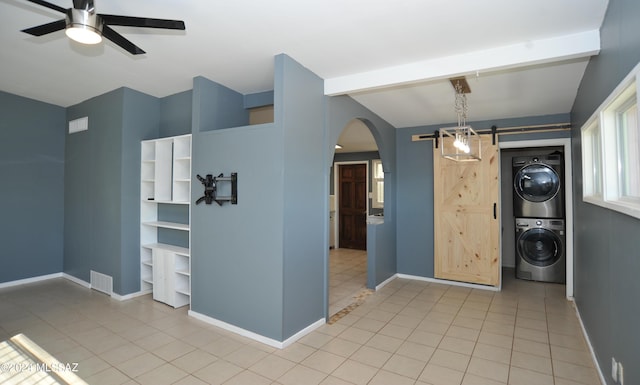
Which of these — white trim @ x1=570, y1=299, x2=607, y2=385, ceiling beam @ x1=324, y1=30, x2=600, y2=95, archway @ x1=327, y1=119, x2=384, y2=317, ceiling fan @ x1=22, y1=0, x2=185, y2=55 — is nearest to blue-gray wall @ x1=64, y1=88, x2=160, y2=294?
ceiling fan @ x1=22, y1=0, x2=185, y2=55

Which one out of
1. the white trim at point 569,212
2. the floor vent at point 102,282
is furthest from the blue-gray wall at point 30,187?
the white trim at point 569,212

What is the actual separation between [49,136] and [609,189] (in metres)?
6.35

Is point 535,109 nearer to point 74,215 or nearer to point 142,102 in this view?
point 142,102

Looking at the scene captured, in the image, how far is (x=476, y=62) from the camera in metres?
2.59

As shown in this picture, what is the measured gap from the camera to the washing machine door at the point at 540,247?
4.77m

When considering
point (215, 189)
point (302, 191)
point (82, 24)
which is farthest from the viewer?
point (215, 189)

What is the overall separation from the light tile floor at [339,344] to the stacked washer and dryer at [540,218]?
92 cm

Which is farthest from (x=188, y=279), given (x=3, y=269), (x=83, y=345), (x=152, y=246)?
(x=3, y=269)

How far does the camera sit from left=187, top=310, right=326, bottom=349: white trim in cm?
275

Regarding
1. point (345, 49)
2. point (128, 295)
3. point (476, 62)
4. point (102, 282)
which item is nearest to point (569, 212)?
point (476, 62)

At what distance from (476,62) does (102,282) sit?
486 centimetres

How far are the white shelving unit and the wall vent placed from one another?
1106 millimetres

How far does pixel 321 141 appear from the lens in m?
3.24

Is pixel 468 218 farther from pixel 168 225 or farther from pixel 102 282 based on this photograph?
pixel 102 282
